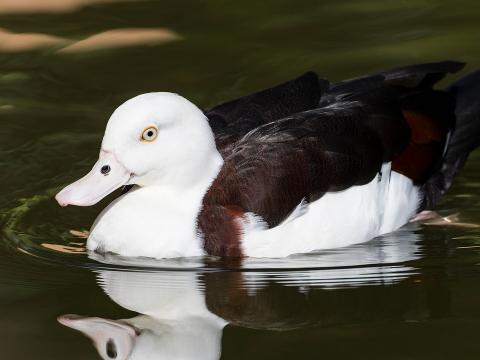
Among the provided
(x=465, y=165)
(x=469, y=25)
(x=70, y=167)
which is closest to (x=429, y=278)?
(x=465, y=165)

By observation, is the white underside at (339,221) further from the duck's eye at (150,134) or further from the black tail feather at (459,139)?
the duck's eye at (150,134)

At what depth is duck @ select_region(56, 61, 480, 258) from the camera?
827 cm

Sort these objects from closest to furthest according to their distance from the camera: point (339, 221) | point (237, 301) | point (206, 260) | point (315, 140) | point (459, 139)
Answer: point (237, 301) < point (206, 260) < point (315, 140) < point (339, 221) < point (459, 139)

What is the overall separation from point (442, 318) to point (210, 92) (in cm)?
450

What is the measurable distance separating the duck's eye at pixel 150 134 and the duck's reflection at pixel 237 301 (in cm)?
81

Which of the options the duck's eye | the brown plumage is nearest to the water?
the brown plumage

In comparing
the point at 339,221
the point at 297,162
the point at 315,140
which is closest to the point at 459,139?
the point at 339,221

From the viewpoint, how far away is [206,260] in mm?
8344

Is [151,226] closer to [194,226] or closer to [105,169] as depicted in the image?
[194,226]

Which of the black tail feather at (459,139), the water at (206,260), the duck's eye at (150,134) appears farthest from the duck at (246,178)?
the black tail feather at (459,139)

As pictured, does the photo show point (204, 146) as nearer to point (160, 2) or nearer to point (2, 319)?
point (2, 319)

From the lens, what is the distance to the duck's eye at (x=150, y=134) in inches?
323

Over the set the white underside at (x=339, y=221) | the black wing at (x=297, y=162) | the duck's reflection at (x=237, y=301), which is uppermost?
the black wing at (x=297, y=162)

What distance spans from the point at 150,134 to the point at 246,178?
650 millimetres
